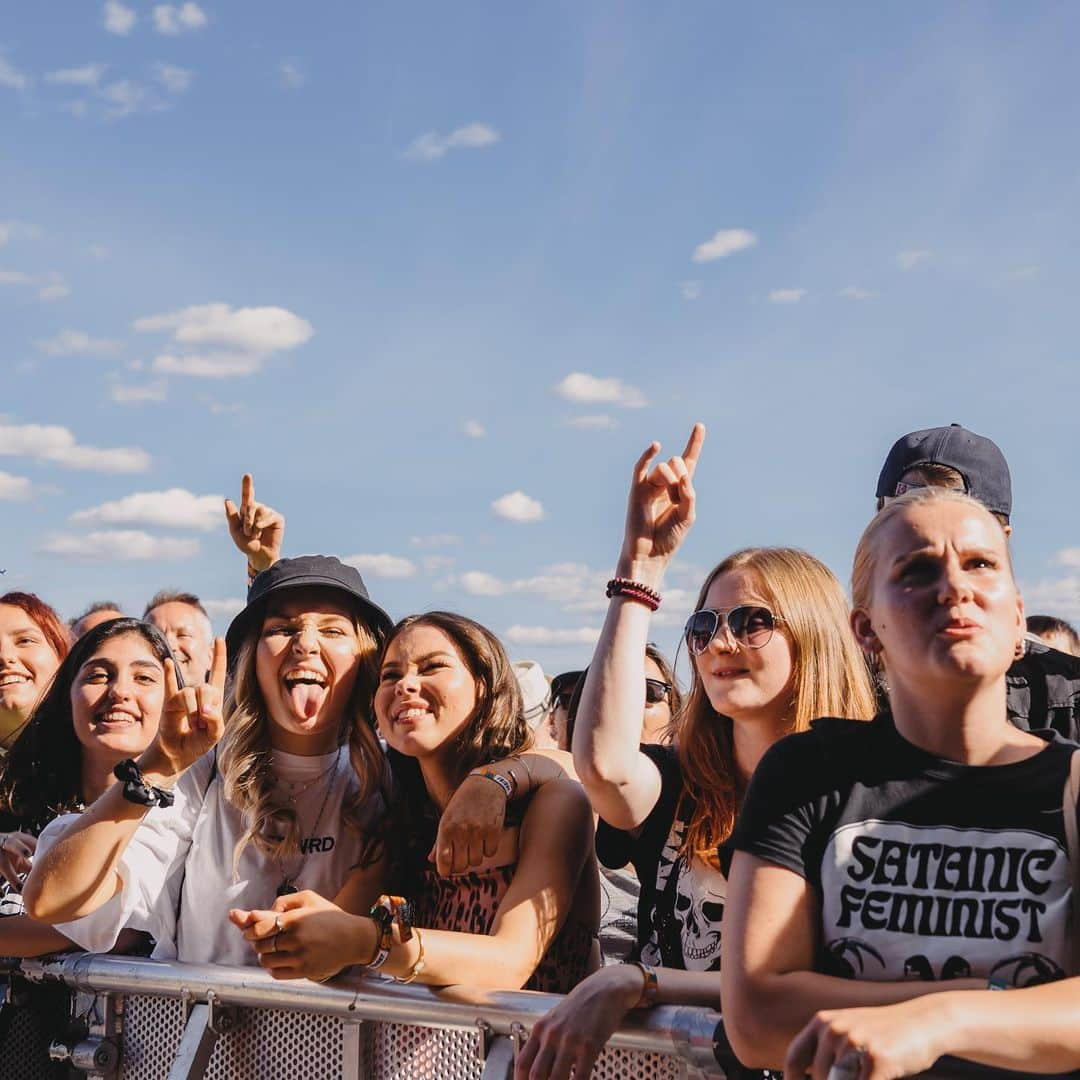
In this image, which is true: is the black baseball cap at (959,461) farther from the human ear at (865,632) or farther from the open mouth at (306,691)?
the open mouth at (306,691)

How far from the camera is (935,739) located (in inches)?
88.7

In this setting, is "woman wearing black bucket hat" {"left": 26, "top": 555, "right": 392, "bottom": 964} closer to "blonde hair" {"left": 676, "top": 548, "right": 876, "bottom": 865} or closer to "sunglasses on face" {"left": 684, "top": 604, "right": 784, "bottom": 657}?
"blonde hair" {"left": 676, "top": 548, "right": 876, "bottom": 865}

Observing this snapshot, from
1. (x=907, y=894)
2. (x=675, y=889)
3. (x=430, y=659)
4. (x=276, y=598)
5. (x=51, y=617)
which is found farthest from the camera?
(x=51, y=617)

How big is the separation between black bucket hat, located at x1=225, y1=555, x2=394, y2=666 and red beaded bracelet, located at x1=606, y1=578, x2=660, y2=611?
94 centimetres

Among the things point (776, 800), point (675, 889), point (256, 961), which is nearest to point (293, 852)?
point (256, 961)

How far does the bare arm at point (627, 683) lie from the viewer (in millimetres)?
2957

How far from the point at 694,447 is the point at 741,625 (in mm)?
558

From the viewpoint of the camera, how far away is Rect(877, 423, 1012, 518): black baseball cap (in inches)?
142

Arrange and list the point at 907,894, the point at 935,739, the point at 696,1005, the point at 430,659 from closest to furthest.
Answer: the point at 907,894, the point at 935,739, the point at 696,1005, the point at 430,659

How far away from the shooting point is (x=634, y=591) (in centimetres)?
309

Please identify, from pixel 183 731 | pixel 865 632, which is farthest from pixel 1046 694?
pixel 183 731

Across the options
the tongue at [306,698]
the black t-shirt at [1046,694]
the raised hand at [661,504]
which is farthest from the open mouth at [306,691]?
the black t-shirt at [1046,694]

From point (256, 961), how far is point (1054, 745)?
207 cm

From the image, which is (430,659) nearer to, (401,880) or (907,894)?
(401,880)
